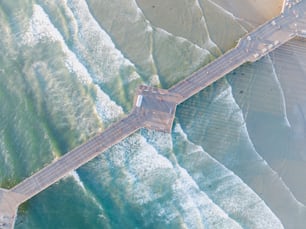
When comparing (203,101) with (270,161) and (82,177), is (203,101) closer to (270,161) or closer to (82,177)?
(270,161)

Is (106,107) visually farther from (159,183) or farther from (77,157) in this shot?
(159,183)

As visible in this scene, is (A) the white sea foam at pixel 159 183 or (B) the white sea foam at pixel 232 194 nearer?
(A) the white sea foam at pixel 159 183

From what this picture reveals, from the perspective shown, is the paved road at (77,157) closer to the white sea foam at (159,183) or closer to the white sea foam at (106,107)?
the white sea foam at (106,107)

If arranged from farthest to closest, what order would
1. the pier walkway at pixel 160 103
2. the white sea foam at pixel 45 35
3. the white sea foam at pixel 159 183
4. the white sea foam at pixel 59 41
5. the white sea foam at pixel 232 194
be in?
the white sea foam at pixel 45 35, the white sea foam at pixel 59 41, the white sea foam at pixel 232 194, the white sea foam at pixel 159 183, the pier walkway at pixel 160 103

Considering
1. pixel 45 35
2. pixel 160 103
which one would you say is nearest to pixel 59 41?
pixel 45 35

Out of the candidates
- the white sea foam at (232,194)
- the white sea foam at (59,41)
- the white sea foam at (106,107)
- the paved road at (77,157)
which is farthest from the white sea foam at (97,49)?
the white sea foam at (232,194)

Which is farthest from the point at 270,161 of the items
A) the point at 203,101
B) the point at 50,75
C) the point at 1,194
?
the point at 1,194

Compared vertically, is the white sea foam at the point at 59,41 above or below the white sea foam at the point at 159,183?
above

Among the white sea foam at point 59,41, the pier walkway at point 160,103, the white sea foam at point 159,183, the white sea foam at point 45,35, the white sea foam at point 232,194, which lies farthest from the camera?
the white sea foam at point 45,35
